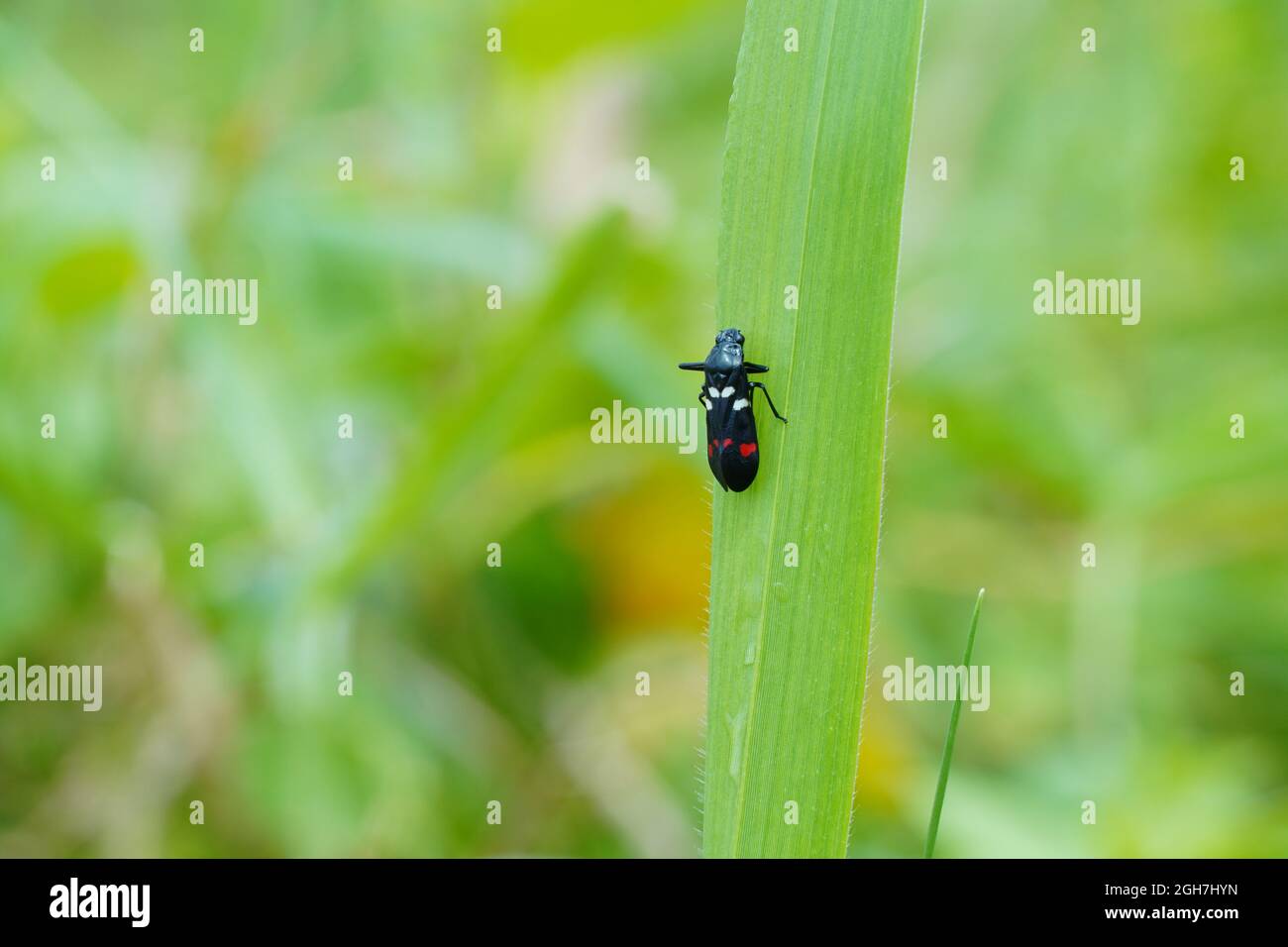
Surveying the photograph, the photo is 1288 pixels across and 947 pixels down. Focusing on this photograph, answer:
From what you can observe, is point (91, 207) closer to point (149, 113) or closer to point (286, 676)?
point (149, 113)

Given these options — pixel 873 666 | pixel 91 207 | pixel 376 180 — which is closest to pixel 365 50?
pixel 376 180
